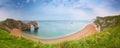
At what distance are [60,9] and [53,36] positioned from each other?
0.37 meters

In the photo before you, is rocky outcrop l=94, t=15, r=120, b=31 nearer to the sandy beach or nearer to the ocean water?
the sandy beach

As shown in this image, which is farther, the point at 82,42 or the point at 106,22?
the point at 106,22

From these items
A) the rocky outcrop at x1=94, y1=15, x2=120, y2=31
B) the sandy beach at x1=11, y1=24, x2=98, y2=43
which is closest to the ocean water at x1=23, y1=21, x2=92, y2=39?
the sandy beach at x1=11, y1=24, x2=98, y2=43

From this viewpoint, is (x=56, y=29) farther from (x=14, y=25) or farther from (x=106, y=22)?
(x=106, y=22)

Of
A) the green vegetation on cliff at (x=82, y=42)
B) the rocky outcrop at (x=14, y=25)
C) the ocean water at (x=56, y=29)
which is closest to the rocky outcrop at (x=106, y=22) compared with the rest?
the green vegetation on cliff at (x=82, y=42)

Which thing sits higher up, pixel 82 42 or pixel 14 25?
pixel 14 25

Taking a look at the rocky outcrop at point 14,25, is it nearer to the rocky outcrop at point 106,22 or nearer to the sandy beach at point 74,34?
the sandy beach at point 74,34

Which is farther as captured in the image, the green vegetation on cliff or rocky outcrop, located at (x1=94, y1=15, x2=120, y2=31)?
rocky outcrop, located at (x1=94, y1=15, x2=120, y2=31)

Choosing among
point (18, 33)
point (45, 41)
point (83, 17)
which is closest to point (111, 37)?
point (83, 17)

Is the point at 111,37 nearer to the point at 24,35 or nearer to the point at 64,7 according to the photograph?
the point at 64,7

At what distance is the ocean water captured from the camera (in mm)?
5320

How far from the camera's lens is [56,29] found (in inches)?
210

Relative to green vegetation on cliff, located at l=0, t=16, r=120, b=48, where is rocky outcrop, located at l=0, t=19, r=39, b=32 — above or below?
above

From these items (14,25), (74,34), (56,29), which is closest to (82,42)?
(74,34)
